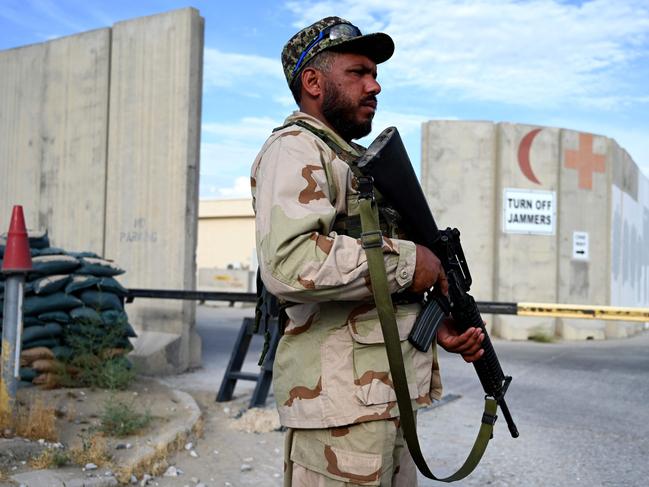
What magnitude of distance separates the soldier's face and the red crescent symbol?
32.2 ft

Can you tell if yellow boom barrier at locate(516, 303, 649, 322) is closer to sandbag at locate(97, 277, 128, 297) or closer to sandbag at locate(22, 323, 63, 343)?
sandbag at locate(97, 277, 128, 297)

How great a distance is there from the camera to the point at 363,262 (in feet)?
5.30

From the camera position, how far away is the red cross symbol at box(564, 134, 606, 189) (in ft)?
37.6

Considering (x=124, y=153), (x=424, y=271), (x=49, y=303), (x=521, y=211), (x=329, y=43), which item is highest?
(x=124, y=153)

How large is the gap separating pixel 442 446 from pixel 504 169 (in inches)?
299

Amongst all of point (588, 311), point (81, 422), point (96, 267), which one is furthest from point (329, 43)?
point (588, 311)

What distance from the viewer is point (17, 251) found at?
13.0 ft

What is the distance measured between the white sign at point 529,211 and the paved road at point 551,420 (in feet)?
9.02

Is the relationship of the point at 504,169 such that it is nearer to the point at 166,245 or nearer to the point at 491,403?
the point at 166,245

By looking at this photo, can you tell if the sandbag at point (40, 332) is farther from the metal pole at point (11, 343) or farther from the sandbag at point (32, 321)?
the metal pole at point (11, 343)

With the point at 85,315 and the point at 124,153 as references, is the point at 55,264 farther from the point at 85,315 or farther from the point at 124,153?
the point at 124,153

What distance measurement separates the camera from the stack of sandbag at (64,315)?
16.6ft

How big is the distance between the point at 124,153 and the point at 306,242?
617 cm

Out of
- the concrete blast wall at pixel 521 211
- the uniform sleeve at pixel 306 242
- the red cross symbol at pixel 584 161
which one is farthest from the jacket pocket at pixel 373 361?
the red cross symbol at pixel 584 161
